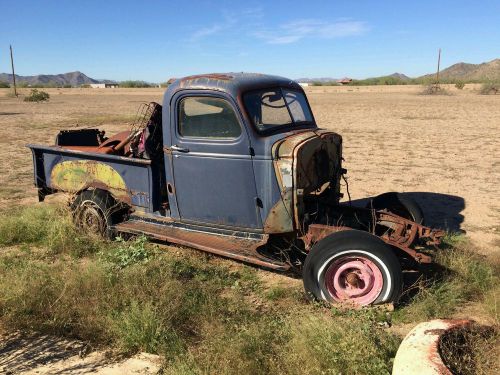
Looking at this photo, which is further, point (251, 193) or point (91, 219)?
point (91, 219)

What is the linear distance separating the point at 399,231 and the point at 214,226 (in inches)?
78.3

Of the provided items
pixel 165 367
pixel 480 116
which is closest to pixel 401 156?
pixel 165 367

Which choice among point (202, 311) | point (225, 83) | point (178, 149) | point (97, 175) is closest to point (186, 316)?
point (202, 311)

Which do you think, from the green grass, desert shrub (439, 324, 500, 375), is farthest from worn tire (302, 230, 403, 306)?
desert shrub (439, 324, 500, 375)

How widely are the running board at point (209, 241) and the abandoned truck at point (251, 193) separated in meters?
0.01

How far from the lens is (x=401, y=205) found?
5426mm

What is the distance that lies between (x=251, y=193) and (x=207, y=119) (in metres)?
0.96

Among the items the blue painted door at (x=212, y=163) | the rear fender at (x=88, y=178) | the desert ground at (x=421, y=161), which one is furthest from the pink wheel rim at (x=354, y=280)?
the rear fender at (x=88, y=178)

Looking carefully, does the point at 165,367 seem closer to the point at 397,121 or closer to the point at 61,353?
the point at 61,353

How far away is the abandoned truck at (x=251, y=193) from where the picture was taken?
396cm

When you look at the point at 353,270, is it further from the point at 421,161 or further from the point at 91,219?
the point at 421,161

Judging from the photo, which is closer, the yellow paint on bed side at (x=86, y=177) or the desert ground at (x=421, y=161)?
the yellow paint on bed side at (x=86, y=177)

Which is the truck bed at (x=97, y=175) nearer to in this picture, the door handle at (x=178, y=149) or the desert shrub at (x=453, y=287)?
the door handle at (x=178, y=149)

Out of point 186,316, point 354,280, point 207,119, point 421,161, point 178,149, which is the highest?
point 207,119
